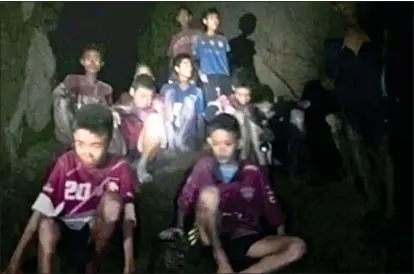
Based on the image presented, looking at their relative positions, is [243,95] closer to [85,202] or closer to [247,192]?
[247,192]

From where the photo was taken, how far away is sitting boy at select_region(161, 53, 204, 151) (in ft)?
6.33

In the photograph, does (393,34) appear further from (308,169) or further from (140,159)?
(140,159)

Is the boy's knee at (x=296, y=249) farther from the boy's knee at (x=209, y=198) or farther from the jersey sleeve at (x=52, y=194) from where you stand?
the jersey sleeve at (x=52, y=194)

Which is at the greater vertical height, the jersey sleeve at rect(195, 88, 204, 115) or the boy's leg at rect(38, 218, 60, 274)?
the jersey sleeve at rect(195, 88, 204, 115)

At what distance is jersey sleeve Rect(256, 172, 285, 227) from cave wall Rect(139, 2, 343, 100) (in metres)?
0.21

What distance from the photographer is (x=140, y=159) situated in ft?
6.33

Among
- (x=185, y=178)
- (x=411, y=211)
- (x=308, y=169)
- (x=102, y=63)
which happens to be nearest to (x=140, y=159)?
(x=185, y=178)

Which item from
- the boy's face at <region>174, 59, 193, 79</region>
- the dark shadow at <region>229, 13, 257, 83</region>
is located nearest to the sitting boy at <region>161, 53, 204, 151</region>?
the boy's face at <region>174, 59, 193, 79</region>

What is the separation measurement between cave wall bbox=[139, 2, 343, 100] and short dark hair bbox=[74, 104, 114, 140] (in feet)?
0.75

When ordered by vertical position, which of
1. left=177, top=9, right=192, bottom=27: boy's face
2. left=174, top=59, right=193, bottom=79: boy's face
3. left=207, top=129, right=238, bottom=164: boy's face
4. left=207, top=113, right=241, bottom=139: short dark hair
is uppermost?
left=177, top=9, right=192, bottom=27: boy's face

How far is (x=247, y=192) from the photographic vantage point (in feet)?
6.34

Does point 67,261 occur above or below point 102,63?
below

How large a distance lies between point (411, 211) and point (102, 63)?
778mm

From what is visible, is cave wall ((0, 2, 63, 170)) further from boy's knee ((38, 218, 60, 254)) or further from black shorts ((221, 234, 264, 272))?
black shorts ((221, 234, 264, 272))
